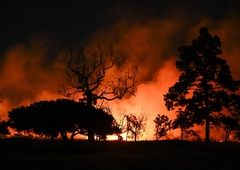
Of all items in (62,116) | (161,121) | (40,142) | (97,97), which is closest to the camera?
(62,116)

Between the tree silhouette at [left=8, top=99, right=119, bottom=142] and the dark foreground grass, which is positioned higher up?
the tree silhouette at [left=8, top=99, right=119, bottom=142]

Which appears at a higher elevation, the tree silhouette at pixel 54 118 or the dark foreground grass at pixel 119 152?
the tree silhouette at pixel 54 118

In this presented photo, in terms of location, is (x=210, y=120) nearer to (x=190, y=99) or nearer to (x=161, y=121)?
(x=190, y=99)

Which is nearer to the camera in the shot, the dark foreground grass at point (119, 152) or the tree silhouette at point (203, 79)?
the dark foreground grass at point (119, 152)

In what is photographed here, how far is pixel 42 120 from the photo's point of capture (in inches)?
1713

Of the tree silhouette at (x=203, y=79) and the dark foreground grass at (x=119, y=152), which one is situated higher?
the tree silhouette at (x=203, y=79)

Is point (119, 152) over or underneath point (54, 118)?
underneath

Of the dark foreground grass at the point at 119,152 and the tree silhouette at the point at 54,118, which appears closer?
the dark foreground grass at the point at 119,152

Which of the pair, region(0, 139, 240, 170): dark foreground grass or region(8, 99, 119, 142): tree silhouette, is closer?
region(0, 139, 240, 170): dark foreground grass

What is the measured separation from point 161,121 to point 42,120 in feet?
167

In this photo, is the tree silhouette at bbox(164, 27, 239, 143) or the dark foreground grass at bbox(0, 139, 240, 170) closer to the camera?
the dark foreground grass at bbox(0, 139, 240, 170)

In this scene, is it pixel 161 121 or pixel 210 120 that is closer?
pixel 210 120

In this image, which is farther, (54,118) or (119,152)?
(54,118)

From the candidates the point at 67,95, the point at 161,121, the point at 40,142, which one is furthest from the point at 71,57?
the point at 161,121
